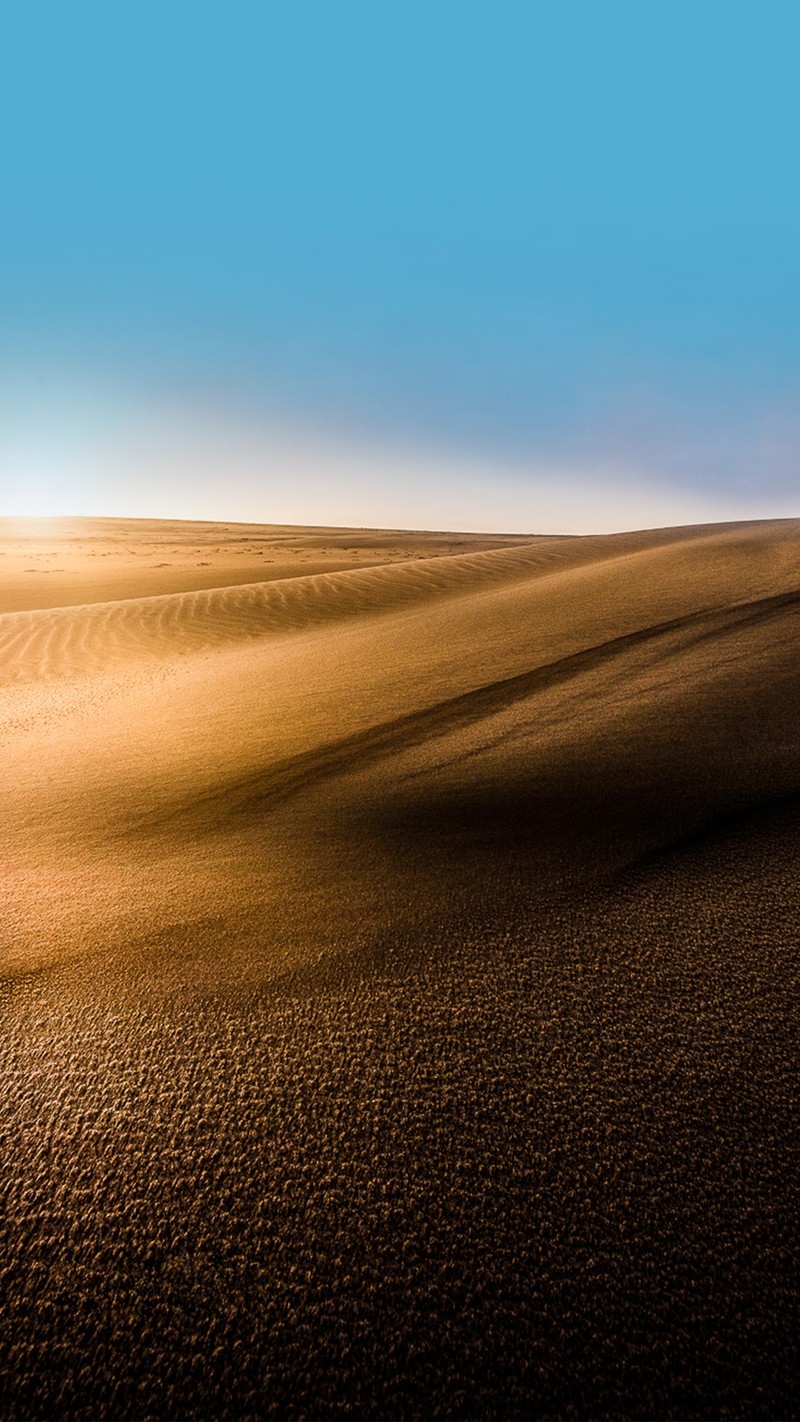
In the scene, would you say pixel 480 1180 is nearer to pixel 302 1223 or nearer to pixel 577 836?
pixel 302 1223

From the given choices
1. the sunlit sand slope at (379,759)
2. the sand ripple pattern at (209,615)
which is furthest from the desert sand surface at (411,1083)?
the sand ripple pattern at (209,615)

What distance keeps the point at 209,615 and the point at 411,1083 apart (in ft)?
38.4

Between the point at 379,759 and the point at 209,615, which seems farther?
the point at 209,615

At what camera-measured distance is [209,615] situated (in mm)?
12289

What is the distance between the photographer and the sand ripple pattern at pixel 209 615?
368 inches

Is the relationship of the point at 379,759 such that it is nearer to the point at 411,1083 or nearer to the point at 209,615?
the point at 411,1083

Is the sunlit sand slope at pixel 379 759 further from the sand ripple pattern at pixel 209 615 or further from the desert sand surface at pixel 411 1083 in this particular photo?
the sand ripple pattern at pixel 209 615

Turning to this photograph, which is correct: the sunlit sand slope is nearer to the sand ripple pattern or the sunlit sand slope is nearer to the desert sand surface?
the desert sand surface

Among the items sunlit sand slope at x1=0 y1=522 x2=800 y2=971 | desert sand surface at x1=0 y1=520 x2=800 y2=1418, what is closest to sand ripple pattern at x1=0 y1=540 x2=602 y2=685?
sunlit sand slope at x1=0 y1=522 x2=800 y2=971

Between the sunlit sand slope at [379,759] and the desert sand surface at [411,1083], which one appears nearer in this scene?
the desert sand surface at [411,1083]

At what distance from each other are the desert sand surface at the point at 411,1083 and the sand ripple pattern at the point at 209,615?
6154 millimetres

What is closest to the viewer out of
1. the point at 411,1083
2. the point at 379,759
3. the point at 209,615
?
the point at 411,1083

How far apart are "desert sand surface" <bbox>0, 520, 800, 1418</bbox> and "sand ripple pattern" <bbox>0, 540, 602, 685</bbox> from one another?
20.2ft

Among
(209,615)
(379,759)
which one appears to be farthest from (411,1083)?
(209,615)
